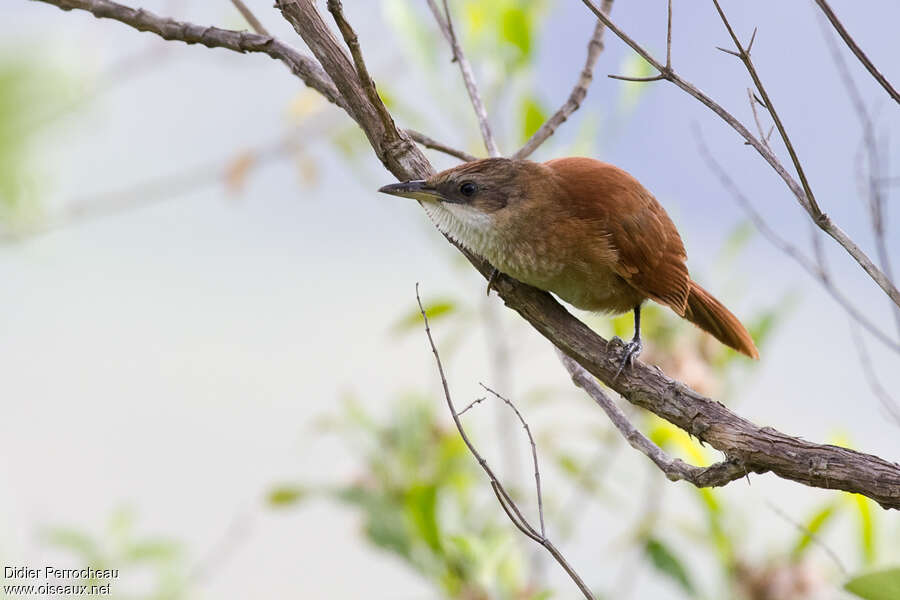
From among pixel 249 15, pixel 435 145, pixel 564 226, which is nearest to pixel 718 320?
pixel 564 226

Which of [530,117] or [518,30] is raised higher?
[518,30]

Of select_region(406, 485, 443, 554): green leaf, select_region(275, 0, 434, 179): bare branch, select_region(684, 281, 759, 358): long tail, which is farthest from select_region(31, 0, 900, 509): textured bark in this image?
select_region(406, 485, 443, 554): green leaf

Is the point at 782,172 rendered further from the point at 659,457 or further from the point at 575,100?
the point at 575,100

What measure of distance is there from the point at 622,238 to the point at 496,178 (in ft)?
0.92

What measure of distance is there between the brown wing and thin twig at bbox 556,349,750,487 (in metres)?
0.26

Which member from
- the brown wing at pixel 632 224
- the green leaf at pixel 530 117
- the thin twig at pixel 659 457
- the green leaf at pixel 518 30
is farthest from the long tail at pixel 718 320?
the green leaf at pixel 518 30

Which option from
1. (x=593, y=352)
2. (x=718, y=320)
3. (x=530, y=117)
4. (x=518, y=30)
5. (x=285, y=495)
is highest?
(x=518, y=30)

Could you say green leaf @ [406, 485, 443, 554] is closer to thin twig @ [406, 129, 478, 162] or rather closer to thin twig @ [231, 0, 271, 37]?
thin twig @ [406, 129, 478, 162]

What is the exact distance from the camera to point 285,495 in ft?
9.51

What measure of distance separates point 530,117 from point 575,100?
0.67 m

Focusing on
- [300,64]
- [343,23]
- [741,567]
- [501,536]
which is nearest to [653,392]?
[343,23]

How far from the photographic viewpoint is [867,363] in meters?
1.68

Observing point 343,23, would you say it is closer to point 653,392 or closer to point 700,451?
point 653,392

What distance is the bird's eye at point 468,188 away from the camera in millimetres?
1926
